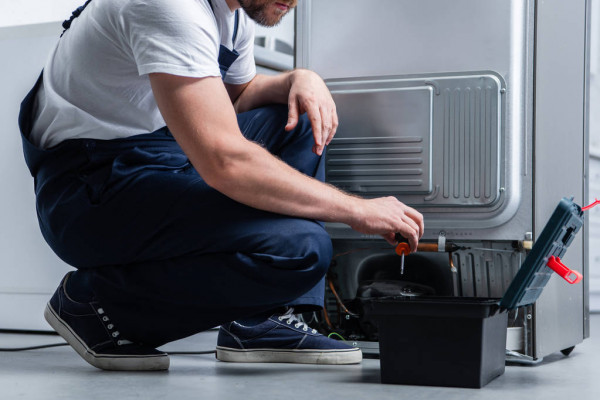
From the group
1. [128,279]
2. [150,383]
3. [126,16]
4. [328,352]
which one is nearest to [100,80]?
[126,16]

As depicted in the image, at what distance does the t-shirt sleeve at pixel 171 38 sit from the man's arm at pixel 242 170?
0.02m

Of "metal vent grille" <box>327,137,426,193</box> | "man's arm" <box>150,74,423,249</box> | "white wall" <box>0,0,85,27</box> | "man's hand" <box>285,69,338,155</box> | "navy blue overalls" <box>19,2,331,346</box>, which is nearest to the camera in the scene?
"man's arm" <box>150,74,423,249</box>

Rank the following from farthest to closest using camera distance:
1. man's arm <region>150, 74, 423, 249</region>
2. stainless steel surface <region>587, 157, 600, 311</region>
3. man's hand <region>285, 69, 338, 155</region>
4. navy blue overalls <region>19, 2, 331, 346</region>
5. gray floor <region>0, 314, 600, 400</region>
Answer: stainless steel surface <region>587, 157, 600, 311</region>
man's hand <region>285, 69, 338, 155</region>
navy blue overalls <region>19, 2, 331, 346</region>
man's arm <region>150, 74, 423, 249</region>
gray floor <region>0, 314, 600, 400</region>

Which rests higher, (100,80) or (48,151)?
(100,80)

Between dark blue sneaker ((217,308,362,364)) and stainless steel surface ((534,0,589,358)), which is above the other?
stainless steel surface ((534,0,589,358))

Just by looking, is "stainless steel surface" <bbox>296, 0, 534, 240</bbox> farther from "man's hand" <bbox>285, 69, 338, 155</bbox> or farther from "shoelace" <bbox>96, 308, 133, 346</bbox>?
"shoelace" <bbox>96, 308, 133, 346</bbox>

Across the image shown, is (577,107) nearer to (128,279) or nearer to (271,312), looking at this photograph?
(271,312)

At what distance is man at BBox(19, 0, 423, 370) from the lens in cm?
130

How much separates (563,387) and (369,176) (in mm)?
614

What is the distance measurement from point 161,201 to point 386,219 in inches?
16.2

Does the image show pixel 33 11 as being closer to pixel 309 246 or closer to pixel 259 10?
pixel 259 10

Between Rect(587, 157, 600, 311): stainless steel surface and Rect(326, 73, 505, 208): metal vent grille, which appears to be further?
Rect(587, 157, 600, 311): stainless steel surface

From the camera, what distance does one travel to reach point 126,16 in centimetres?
132

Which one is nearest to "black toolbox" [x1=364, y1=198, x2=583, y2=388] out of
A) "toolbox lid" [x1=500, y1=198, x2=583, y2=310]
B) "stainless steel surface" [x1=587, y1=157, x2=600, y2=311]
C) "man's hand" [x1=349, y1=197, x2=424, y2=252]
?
"toolbox lid" [x1=500, y1=198, x2=583, y2=310]
